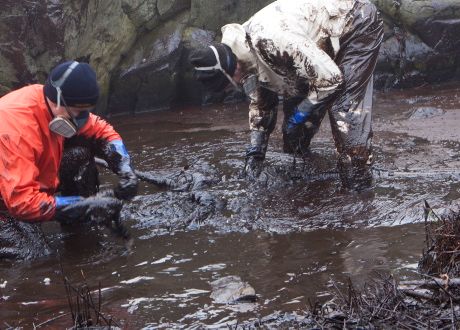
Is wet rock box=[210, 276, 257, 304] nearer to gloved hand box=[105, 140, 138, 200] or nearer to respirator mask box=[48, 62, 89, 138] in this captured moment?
gloved hand box=[105, 140, 138, 200]

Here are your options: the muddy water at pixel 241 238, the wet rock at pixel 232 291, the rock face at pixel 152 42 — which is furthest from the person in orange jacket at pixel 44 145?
the rock face at pixel 152 42

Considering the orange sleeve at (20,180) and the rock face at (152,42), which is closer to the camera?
the orange sleeve at (20,180)

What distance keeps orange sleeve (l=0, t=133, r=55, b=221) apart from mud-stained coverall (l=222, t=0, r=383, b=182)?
5.55 feet

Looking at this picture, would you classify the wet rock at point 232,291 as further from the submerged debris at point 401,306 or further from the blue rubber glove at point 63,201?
the blue rubber glove at point 63,201

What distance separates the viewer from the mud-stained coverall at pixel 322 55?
402cm

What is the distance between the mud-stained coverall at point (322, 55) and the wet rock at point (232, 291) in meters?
1.66

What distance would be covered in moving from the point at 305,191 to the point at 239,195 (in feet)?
1.72

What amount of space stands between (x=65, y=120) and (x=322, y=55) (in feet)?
5.84

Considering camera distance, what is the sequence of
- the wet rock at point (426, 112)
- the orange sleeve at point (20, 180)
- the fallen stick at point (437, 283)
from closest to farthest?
1. the fallen stick at point (437, 283)
2. the orange sleeve at point (20, 180)
3. the wet rock at point (426, 112)

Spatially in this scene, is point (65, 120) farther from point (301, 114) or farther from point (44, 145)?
point (301, 114)

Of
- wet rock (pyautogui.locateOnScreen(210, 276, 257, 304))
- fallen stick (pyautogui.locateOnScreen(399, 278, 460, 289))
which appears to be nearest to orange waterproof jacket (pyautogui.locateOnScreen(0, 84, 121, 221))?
wet rock (pyautogui.locateOnScreen(210, 276, 257, 304))

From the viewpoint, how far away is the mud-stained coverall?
402 centimetres

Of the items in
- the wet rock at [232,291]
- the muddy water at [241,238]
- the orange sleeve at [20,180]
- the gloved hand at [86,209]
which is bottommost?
the muddy water at [241,238]

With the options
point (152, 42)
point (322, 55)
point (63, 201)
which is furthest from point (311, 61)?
point (152, 42)
